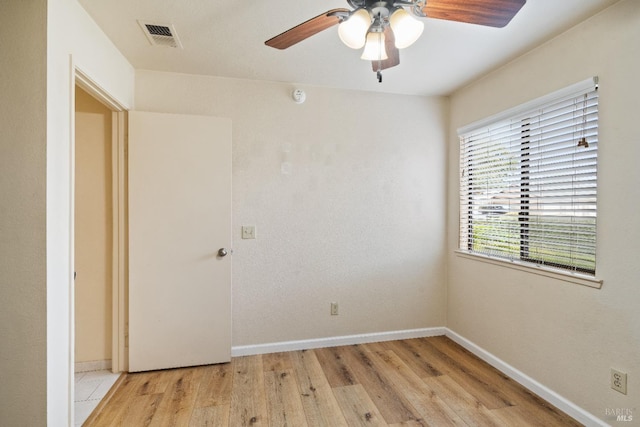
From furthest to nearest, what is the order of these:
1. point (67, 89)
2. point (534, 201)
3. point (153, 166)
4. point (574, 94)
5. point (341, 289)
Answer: point (341, 289), point (153, 166), point (534, 201), point (574, 94), point (67, 89)

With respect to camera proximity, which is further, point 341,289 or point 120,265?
point 341,289

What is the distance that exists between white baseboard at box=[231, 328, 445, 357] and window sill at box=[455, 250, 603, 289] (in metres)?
0.96

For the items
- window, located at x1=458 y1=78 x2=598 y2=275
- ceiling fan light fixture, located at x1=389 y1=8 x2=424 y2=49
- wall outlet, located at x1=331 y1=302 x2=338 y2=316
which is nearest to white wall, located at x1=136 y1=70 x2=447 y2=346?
wall outlet, located at x1=331 y1=302 x2=338 y2=316

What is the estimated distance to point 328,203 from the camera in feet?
9.01

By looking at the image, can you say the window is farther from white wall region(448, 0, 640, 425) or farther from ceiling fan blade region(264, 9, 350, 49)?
ceiling fan blade region(264, 9, 350, 49)

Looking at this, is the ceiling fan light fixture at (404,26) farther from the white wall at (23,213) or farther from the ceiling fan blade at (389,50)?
the white wall at (23,213)

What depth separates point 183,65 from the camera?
7.59 feet

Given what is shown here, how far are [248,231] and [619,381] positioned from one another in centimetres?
259

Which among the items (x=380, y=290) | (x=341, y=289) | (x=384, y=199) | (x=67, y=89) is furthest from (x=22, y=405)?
(x=384, y=199)

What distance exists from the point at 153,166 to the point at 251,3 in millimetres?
1385

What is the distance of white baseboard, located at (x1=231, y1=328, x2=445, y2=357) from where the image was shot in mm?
2600

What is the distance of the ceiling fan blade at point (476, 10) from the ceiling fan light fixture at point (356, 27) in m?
0.24

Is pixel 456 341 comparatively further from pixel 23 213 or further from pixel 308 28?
pixel 23 213

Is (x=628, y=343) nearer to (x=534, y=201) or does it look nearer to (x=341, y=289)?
(x=534, y=201)
